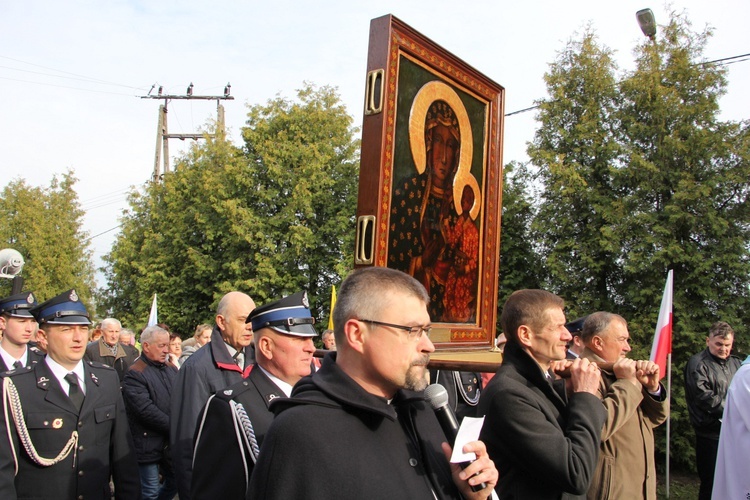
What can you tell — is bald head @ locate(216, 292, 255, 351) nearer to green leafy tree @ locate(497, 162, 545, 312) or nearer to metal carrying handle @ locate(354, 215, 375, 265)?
metal carrying handle @ locate(354, 215, 375, 265)

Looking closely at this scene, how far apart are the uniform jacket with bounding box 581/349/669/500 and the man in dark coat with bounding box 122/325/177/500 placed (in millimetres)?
3748

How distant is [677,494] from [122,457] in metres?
7.95

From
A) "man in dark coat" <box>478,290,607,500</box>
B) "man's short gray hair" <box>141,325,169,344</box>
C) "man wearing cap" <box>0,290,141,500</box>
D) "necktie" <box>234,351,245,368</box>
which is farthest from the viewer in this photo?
"man's short gray hair" <box>141,325,169,344</box>

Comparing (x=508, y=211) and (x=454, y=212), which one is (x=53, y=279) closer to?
(x=508, y=211)

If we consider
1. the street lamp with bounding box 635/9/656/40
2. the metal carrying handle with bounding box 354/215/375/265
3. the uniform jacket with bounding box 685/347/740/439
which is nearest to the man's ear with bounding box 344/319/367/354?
the metal carrying handle with bounding box 354/215/375/265

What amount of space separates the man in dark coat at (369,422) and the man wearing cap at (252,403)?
29.6 inches

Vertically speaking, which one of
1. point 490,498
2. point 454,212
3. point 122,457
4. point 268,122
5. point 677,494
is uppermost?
point 268,122

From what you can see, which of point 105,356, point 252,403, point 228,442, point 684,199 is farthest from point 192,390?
point 684,199

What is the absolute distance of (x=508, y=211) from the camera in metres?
15.7

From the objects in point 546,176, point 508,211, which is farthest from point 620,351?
point 508,211

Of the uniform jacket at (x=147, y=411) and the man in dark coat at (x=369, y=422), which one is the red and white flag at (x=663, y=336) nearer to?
the uniform jacket at (x=147, y=411)

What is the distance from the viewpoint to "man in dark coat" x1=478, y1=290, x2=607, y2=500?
2523 millimetres

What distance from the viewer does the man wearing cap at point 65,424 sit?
3432 millimetres

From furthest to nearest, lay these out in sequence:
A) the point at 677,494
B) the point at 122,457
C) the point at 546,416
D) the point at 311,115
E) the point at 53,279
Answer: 1. the point at 53,279
2. the point at 311,115
3. the point at 677,494
4. the point at 122,457
5. the point at 546,416
